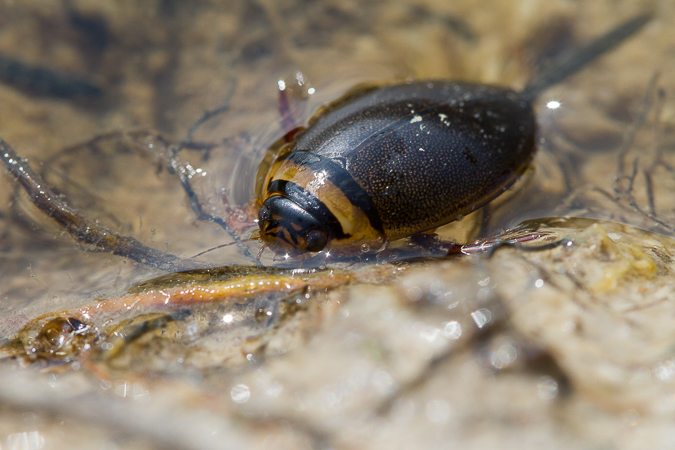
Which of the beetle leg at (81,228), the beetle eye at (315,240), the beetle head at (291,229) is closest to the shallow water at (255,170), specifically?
the beetle leg at (81,228)

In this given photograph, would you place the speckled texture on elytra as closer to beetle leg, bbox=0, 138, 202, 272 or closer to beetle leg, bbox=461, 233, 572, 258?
beetle leg, bbox=461, 233, 572, 258

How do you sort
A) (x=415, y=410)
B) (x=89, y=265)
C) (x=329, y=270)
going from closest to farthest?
(x=415, y=410)
(x=329, y=270)
(x=89, y=265)

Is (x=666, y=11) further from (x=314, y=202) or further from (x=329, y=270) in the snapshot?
(x=329, y=270)

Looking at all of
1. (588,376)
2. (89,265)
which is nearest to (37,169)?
(89,265)

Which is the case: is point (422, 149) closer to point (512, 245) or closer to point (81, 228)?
point (512, 245)

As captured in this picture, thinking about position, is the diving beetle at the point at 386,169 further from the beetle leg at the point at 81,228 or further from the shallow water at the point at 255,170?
the beetle leg at the point at 81,228

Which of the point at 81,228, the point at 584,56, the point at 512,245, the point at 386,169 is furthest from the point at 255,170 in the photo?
the point at 584,56

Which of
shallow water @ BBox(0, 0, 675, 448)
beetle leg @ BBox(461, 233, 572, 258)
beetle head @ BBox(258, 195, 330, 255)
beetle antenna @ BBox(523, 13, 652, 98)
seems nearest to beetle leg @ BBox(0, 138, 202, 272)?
shallow water @ BBox(0, 0, 675, 448)
